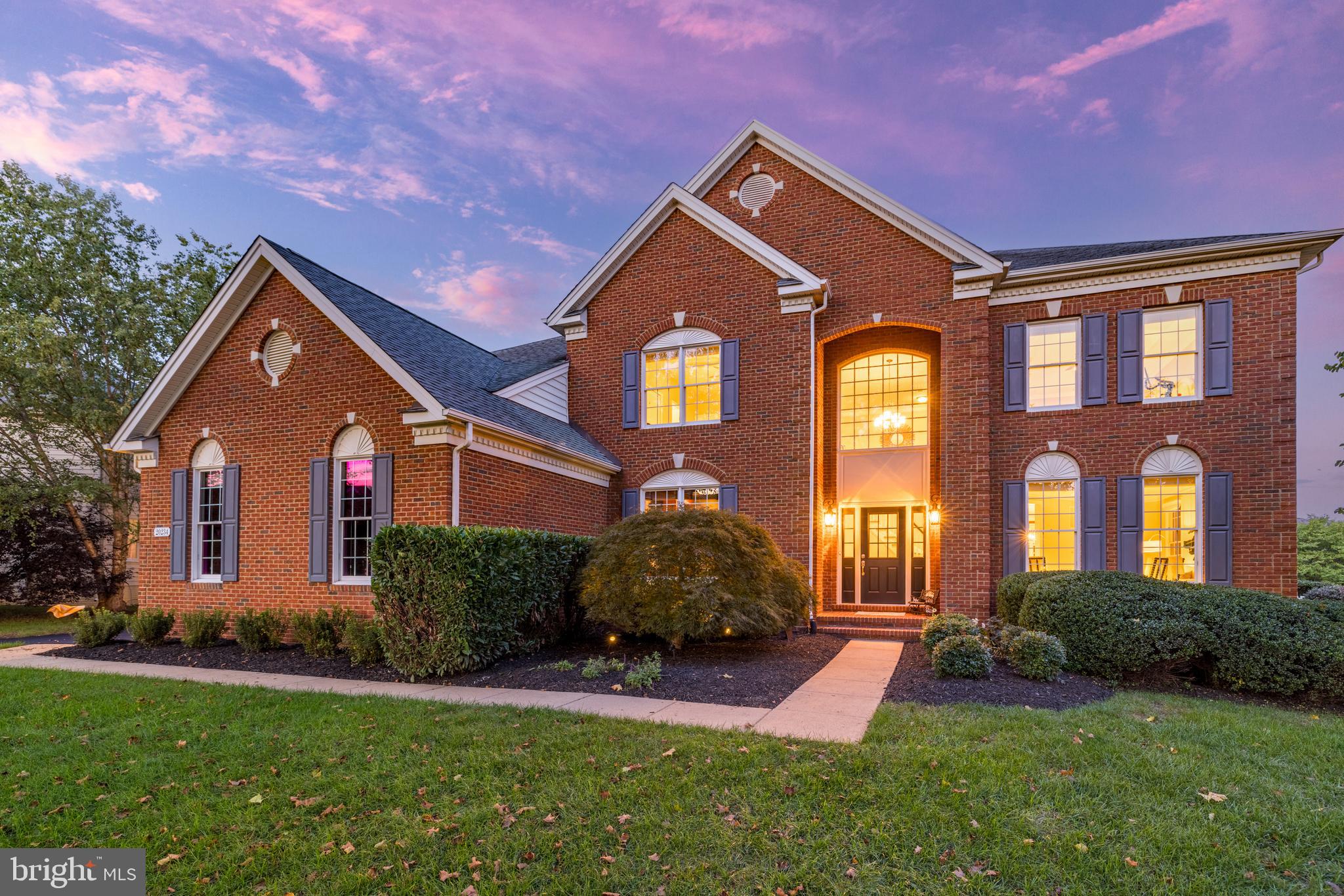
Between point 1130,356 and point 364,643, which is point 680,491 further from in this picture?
point 1130,356

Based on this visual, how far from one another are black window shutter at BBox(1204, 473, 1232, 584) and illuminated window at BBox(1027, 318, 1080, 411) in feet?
8.91

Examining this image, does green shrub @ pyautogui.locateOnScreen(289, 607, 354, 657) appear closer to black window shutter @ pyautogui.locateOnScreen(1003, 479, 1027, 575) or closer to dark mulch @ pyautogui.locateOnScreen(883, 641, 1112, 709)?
dark mulch @ pyautogui.locateOnScreen(883, 641, 1112, 709)

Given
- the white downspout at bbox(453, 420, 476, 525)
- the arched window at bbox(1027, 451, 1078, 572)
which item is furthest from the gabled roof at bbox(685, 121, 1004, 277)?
the white downspout at bbox(453, 420, 476, 525)

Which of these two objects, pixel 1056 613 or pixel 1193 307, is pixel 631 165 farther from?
pixel 1056 613

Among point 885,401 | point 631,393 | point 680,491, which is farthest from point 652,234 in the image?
point 885,401

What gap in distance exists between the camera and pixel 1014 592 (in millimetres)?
10867

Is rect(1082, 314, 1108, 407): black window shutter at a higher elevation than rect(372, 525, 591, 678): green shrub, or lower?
higher

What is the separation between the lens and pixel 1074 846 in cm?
364

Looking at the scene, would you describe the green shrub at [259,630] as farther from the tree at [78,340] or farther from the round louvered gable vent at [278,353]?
the tree at [78,340]

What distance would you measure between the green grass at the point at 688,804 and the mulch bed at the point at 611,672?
5.21 ft

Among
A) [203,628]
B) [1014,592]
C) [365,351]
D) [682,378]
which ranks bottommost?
[203,628]

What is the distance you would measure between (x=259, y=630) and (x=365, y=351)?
192 inches

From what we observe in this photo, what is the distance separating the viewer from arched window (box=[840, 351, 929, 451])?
13.8m

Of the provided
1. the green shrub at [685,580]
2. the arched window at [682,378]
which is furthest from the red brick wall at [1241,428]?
the green shrub at [685,580]
